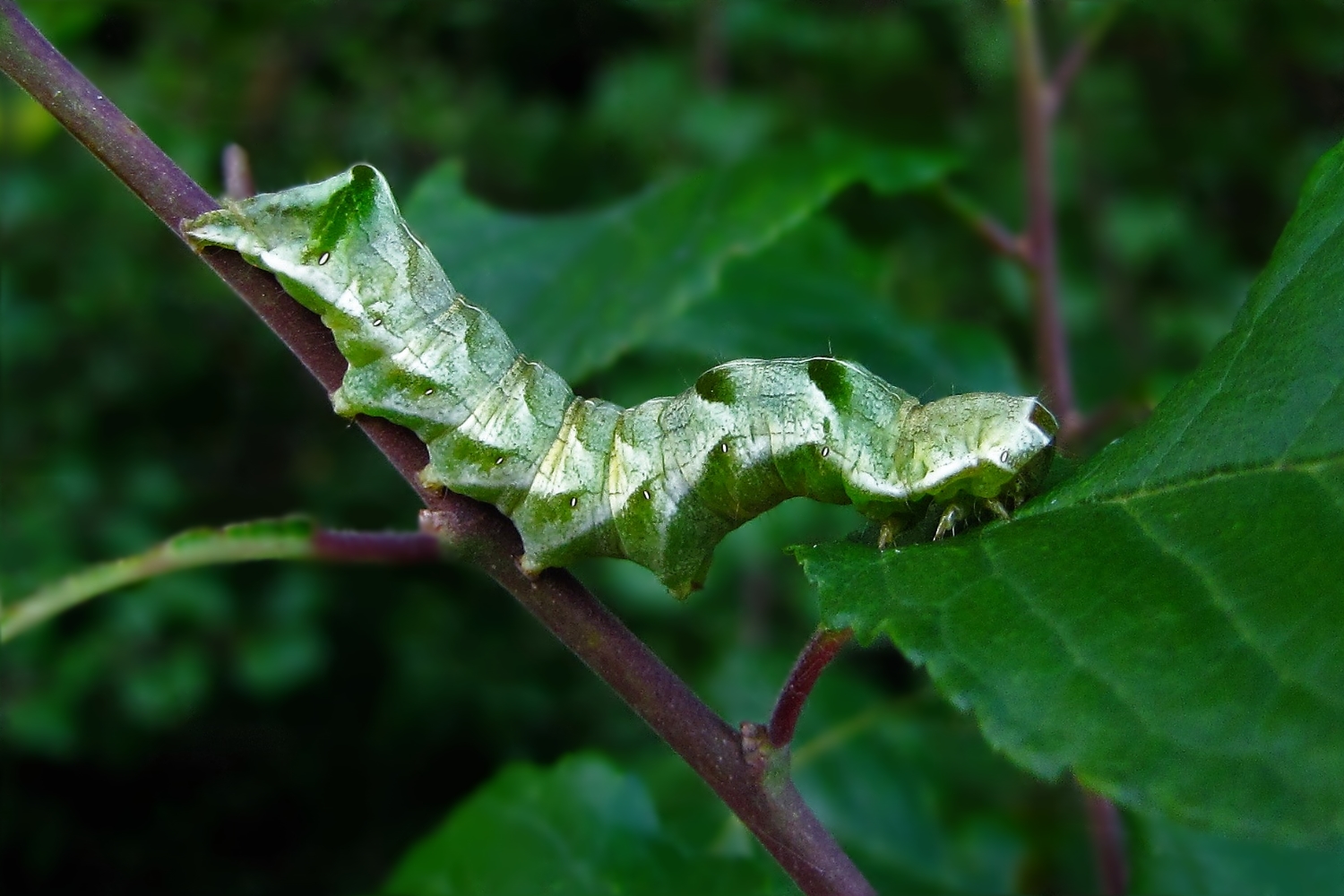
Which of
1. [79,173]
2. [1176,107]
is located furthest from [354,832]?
[1176,107]

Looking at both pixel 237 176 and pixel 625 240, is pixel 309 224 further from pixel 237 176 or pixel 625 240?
pixel 625 240

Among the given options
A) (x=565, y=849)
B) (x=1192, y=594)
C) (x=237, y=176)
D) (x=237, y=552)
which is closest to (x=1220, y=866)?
(x=565, y=849)

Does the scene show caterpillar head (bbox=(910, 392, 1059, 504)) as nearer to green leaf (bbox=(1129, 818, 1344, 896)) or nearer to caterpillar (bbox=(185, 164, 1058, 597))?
caterpillar (bbox=(185, 164, 1058, 597))

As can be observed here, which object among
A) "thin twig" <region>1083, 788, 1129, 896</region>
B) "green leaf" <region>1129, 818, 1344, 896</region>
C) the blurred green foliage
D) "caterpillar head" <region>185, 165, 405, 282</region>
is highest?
the blurred green foliage

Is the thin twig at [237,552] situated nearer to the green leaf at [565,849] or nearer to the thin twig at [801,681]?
the thin twig at [801,681]

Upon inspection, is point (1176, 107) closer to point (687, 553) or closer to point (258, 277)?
point (687, 553)

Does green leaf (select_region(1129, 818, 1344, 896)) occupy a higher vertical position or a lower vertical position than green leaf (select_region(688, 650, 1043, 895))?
lower

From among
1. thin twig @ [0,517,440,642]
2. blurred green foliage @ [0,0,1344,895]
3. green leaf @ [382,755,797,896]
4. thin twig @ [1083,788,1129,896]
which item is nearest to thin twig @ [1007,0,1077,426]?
blurred green foliage @ [0,0,1344,895]
